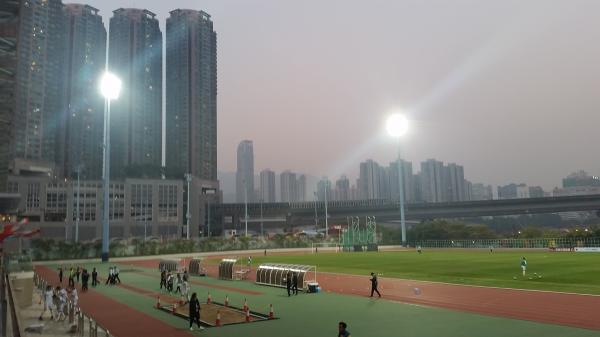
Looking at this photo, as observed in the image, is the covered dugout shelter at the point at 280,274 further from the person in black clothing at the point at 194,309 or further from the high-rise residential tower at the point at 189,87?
the high-rise residential tower at the point at 189,87

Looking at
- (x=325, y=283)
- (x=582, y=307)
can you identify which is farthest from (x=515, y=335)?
(x=325, y=283)

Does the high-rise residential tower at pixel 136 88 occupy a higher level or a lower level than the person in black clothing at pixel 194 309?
higher

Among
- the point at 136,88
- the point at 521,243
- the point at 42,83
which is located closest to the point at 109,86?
the point at 521,243

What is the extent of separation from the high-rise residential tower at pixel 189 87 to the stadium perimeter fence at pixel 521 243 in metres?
117

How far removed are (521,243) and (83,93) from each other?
546ft

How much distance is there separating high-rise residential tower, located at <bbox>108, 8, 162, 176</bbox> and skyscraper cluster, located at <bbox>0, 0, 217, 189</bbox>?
1.32 ft

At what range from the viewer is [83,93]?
178m

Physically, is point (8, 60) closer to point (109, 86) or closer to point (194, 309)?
point (194, 309)

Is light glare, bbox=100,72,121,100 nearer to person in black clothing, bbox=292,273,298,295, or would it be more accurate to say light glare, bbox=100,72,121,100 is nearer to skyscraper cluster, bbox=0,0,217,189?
person in black clothing, bbox=292,273,298,295

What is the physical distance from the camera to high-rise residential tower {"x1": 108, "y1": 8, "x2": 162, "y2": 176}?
589 feet

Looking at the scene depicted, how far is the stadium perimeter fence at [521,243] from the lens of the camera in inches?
2709

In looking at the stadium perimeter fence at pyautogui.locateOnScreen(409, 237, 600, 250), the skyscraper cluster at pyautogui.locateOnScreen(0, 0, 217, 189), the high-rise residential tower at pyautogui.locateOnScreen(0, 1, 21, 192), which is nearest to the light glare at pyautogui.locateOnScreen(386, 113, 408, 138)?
the stadium perimeter fence at pyautogui.locateOnScreen(409, 237, 600, 250)

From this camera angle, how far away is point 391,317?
20.5m

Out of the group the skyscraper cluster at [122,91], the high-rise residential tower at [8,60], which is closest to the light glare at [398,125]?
the high-rise residential tower at [8,60]
